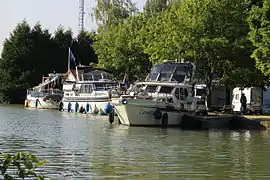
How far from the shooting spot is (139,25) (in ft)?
198

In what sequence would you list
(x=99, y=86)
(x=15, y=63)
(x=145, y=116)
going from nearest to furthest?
(x=145, y=116) → (x=99, y=86) → (x=15, y=63)

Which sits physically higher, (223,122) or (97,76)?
(97,76)

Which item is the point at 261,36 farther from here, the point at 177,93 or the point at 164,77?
the point at 164,77

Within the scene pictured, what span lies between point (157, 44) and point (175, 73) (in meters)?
8.32

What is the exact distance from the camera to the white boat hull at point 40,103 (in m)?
66.6

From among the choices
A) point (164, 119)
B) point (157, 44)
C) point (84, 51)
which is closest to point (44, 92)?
point (84, 51)

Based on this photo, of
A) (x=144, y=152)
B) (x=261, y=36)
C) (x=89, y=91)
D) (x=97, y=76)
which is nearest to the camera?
(x=144, y=152)

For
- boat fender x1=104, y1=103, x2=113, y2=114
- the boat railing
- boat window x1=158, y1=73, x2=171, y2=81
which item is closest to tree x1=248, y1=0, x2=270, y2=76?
boat window x1=158, y1=73, x2=171, y2=81

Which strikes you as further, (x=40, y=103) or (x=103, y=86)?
(x=40, y=103)

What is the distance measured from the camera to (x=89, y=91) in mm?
55031

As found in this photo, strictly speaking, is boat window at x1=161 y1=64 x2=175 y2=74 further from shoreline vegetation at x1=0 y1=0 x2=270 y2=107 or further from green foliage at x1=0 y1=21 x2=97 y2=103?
green foliage at x1=0 y1=21 x2=97 y2=103

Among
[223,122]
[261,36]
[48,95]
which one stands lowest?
[223,122]

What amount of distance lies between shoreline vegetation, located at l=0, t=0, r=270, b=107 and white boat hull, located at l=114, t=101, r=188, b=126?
589 centimetres

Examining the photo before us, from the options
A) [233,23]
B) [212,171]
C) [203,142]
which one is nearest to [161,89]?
[233,23]
